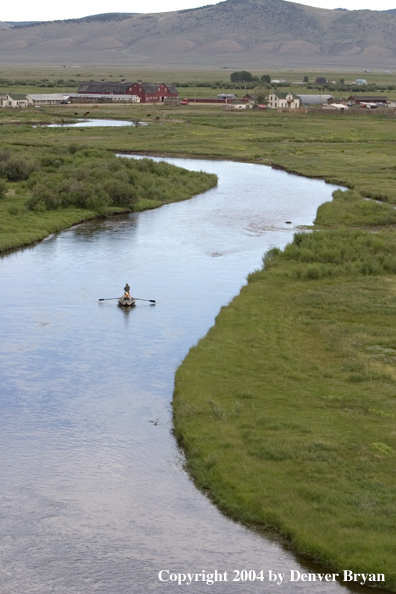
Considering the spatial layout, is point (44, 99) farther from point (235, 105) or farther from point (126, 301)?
point (126, 301)

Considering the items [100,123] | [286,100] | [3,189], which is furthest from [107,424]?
[286,100]

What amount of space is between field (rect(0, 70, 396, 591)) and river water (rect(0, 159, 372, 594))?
69 cm

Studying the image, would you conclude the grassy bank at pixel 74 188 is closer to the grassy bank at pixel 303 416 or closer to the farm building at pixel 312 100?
the grassy bank at pixel 303 416

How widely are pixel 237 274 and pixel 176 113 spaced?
Answer: 90.6 meters

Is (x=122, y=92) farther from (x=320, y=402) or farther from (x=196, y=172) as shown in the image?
(x=320, y=402)

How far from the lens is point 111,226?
48.0 metres

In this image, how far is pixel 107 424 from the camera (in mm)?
21266

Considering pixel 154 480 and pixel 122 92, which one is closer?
pixel 154 480

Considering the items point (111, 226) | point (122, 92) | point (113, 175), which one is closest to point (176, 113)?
point (122, 92)

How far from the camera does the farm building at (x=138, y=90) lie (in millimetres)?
149875

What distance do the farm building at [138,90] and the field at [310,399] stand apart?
106m

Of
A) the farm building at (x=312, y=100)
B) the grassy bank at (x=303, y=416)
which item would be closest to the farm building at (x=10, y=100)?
the farm building at (x=312, y=100)

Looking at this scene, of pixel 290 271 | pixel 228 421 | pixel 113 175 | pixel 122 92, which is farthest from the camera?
Answer: pixel 122 92

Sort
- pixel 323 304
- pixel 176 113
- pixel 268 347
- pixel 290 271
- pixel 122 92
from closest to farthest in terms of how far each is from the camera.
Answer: pixel 268 347 < pixel 323 304 < pixel 290 271 < pixel 176 113 < pixel 122 92
